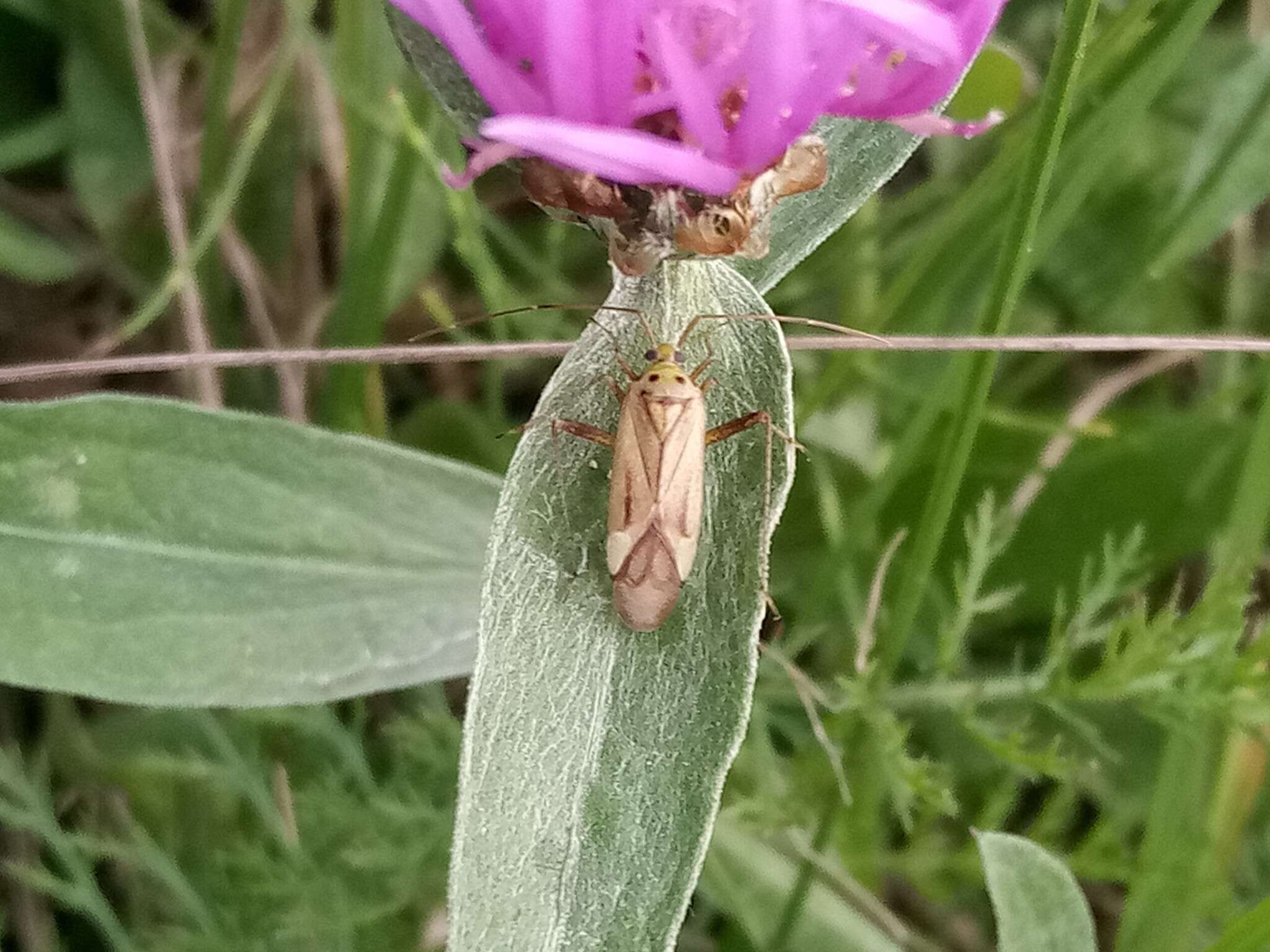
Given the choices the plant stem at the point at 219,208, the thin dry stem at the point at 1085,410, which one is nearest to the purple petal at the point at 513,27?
the plant stem at the point at 219,208

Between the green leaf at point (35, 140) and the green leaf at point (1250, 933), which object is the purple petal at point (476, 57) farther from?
the green leaf at point (35, 140)

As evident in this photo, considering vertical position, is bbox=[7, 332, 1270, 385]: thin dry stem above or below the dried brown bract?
below

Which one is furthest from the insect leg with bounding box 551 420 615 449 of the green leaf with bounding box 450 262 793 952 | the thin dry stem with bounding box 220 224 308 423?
the thin dry stem with bounding box 220 224 308 423

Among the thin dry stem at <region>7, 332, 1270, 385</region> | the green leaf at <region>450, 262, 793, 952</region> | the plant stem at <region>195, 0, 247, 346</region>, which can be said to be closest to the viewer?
the green leaf at <region>450, 262, 793, 952</region>

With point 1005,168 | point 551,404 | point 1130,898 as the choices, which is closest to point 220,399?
point 551,404

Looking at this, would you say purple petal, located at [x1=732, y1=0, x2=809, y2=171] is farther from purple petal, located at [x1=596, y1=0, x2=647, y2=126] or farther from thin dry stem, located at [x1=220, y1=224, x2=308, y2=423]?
thin dry stem, located at [x1=220, y1=224, x2=308, y2=423]

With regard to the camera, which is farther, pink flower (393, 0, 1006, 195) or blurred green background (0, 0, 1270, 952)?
blurred green background (0, 0, 1270, 952)

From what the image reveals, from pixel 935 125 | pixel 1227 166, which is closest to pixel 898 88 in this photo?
pixel 935 125
